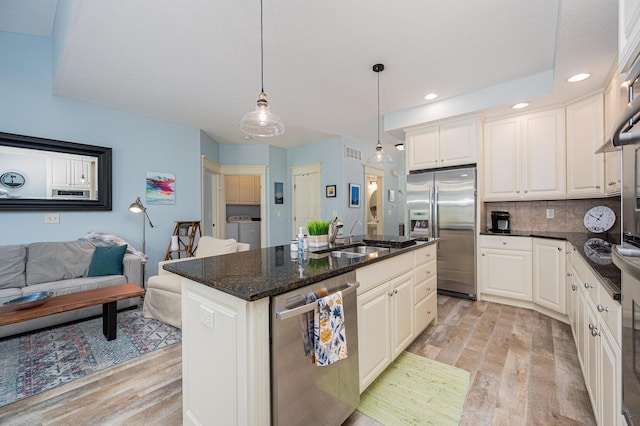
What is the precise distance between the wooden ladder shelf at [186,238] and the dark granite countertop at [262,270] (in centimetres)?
269

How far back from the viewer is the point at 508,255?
10.8 feet

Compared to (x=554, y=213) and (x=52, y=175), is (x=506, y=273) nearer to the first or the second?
(x=554, y=213)

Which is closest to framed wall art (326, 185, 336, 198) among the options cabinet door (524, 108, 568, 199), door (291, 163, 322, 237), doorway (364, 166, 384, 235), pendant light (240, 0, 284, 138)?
door (291, 163, 322, 237)

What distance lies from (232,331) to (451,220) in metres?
3.29

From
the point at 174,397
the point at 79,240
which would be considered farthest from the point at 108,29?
the point at 174,397

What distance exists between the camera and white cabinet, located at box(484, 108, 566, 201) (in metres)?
3.18

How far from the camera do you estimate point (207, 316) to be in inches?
49.5

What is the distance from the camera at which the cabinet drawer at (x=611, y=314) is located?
103 centimetres

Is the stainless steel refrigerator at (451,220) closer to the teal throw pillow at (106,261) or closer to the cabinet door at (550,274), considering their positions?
the cabinet door at (550,274)

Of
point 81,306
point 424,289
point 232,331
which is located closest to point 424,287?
point 424,289

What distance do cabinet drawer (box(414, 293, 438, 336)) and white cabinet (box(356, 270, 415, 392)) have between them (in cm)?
14

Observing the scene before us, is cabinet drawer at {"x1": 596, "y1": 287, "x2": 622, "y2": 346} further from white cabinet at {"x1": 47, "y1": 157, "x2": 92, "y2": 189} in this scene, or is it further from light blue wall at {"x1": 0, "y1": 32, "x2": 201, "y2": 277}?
white cabinet at {"x1": 47, "y1": 157, "x2": 92, "y2": 189}

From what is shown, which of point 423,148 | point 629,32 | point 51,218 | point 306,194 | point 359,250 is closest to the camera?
point 629,32

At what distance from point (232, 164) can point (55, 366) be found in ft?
13.6
